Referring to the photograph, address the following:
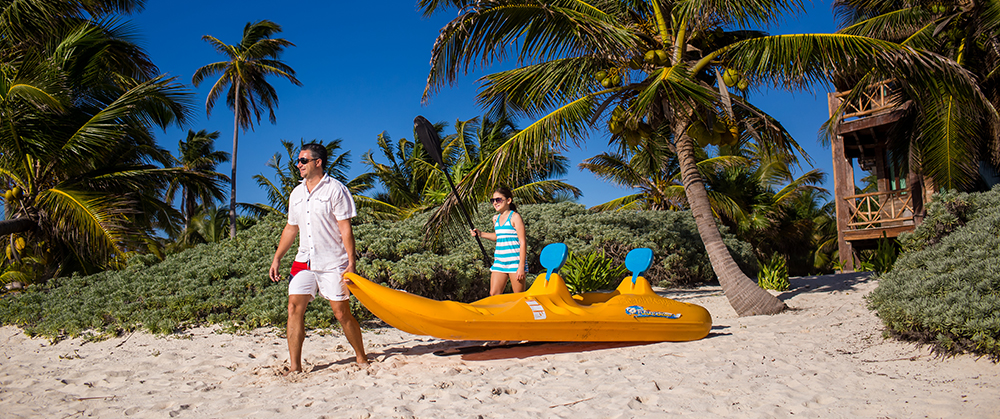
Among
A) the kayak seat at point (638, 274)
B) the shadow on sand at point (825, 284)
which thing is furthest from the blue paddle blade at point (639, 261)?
the shadow on sand at point (825, 284)

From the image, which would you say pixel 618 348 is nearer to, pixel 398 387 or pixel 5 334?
pixel 398 387

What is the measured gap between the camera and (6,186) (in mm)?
10312

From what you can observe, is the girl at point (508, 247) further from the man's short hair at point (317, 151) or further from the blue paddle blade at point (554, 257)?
the man's short hair at point (317, 151)

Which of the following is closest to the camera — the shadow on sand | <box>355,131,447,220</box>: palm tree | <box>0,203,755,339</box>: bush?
<box>0,203,755,339</box>: bush

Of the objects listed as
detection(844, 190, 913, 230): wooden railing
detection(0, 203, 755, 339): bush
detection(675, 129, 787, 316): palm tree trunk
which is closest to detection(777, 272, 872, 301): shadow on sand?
detection(675, 129, 787, 316): palm tree trunk

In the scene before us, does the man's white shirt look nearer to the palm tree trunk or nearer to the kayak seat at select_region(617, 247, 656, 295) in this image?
the kayak seat at select_region(617, 247, 656, 295)

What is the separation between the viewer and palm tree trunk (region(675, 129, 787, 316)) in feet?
22.5

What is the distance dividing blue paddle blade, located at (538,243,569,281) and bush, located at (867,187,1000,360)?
2.75 metres

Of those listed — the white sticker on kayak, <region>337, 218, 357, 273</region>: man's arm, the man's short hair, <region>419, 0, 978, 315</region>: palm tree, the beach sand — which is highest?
<region>419, 0, 978, 315</region>: palm tree

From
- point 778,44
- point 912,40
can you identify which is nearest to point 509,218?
point 778,44

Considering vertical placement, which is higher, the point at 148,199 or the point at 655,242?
the point at 148,199

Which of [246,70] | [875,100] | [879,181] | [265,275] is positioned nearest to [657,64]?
[265,275]

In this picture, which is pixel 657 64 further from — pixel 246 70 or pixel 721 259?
pixel 246 70

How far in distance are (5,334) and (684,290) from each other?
10.3 m
